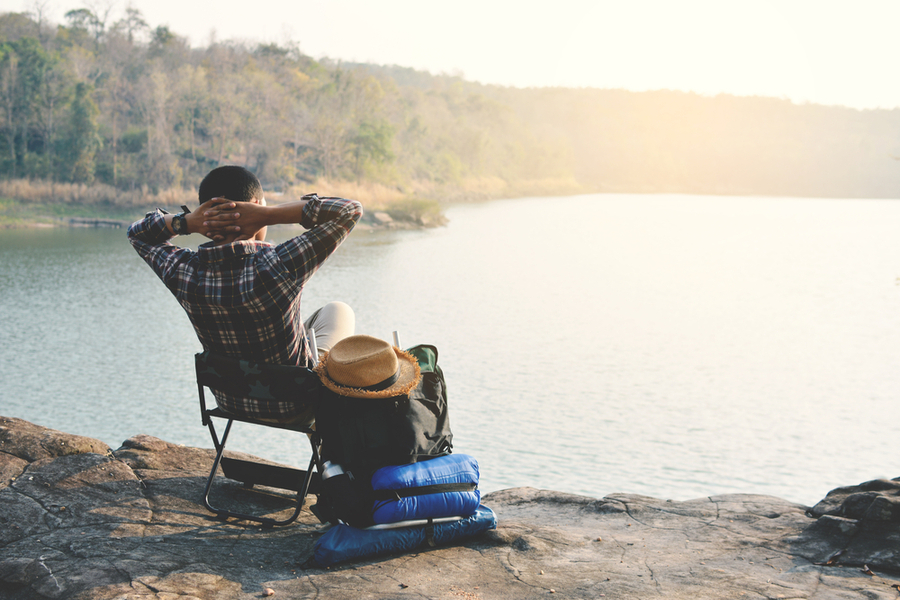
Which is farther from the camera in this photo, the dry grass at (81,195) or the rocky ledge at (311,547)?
the dry grass at (81,195)

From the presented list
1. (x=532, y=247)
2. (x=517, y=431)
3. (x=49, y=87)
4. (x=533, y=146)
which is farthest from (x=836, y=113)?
(x=517, y=431)

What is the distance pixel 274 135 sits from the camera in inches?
1512

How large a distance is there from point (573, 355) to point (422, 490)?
423 inches

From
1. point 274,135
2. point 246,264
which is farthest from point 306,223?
point 274,135

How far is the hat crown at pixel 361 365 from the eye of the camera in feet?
7.19

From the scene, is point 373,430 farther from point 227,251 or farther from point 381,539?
point 227,251

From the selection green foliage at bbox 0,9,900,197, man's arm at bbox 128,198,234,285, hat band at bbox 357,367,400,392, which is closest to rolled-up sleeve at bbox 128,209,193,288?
man's arm at bbox 128,198,234,285

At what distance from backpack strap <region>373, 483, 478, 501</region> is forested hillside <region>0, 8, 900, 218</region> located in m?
32.7

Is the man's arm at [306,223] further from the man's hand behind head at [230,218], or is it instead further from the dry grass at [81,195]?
the dry grass at [81,195]

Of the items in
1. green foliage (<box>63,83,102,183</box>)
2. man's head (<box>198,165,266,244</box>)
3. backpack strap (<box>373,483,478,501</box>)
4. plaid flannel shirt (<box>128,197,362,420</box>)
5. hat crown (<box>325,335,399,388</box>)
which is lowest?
backpack strap (<box>373,483,478,501</box>)

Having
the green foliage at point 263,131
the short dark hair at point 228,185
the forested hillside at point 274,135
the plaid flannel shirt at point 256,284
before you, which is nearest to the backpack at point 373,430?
the plaid flannel shirt at point 256,284

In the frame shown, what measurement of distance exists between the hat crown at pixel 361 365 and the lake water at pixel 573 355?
4.75 meters

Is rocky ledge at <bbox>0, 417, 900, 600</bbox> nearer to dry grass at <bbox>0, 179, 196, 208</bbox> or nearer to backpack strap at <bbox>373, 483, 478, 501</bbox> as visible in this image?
backpack strap at <bbox>373, 483, 478, 501</bbox>

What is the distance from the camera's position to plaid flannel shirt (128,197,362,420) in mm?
2174
